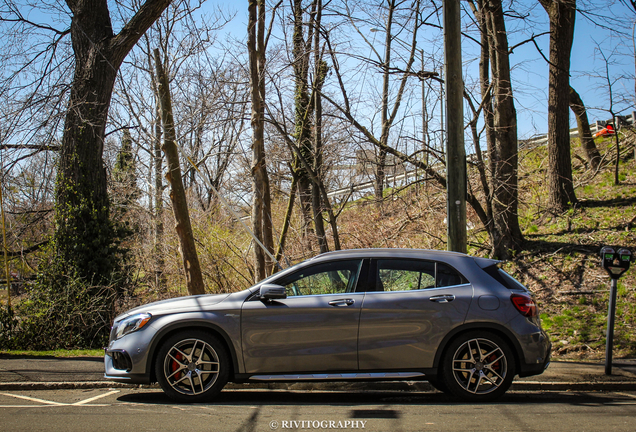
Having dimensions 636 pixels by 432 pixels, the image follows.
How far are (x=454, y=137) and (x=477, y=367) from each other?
10.8ft

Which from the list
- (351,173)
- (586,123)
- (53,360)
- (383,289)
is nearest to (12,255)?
(53,360)

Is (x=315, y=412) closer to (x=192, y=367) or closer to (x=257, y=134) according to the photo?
(x=192, y=367)

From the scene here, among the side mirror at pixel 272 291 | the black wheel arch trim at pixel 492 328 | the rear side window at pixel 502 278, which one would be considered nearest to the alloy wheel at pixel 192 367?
the side mirror at pixel 272 291

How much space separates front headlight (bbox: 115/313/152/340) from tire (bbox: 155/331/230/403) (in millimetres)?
348

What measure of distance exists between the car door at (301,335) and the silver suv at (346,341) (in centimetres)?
1

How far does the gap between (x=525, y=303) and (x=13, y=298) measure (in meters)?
11.3

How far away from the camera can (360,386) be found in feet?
21.0

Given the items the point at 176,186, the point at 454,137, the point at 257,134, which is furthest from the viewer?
the point at 257,134

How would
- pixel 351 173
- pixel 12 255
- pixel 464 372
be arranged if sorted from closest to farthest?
pixel 464 372 < pixel 12 255 < pixel 351 173

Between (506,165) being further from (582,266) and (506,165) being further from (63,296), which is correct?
(63,296)

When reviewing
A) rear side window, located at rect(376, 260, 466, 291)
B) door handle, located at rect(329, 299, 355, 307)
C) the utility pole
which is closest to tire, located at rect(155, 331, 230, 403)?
door handle, located at rect(329, 299, 355, 307)

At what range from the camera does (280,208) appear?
2339 centimetres

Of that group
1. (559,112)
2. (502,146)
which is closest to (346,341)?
(502,146)

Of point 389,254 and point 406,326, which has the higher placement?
point 389,254
